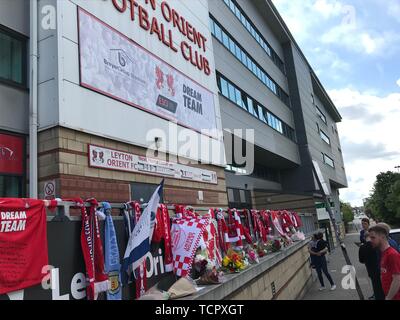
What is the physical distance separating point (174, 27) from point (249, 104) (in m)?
12.1

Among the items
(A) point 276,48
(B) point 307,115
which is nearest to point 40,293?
(A) point 276,48

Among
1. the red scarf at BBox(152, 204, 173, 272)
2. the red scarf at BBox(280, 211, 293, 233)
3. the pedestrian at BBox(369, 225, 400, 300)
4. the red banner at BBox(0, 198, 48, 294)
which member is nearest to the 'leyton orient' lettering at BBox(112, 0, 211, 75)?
the red scarf at BBox(280, 211, 293, 233)

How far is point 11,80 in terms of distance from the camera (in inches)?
342

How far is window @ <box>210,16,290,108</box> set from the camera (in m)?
21.5

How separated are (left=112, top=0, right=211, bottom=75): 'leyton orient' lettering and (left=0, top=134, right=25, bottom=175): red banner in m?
4.50

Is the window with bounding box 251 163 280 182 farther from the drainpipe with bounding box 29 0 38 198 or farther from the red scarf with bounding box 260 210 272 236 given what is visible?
the drainpipe with bounding box 29 0 38 198

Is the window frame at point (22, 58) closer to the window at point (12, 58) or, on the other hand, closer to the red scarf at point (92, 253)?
the window at point (12, 58)

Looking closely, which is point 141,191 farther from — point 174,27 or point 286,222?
point 286,222

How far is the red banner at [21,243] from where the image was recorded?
3.50 metres

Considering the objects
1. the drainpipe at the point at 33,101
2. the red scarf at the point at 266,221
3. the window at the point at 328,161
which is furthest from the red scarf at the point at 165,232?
the window at the point at 328,161

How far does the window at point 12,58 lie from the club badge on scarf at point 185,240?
5125 mm

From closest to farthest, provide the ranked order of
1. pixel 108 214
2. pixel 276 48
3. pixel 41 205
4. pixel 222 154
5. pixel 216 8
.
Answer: pixel 41 205 → pixel 108 214 → pixel 222 154 → pixel 216 8 → pixel 276 48
